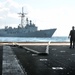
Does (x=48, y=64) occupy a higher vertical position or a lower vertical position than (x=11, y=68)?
lower

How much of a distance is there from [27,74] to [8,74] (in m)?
0.79

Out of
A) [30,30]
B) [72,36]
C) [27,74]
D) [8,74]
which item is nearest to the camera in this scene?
[8,74]

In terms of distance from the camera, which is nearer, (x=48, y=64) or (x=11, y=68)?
(x=11, y=68)

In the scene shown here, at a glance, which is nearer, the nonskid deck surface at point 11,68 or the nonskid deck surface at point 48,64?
the nonskid deck surface at point 11,68

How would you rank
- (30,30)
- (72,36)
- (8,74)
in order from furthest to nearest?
(30,30)
(72,36)
(8,74)

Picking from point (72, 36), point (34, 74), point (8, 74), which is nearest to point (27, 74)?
point (34, 74)

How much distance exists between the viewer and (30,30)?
641ft

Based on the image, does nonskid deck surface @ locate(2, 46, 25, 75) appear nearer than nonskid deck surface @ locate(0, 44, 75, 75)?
Yes

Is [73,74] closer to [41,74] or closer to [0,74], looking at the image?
[41,74]

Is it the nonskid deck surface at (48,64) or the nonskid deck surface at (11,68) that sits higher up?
the nonskid deck surface at (11,68)

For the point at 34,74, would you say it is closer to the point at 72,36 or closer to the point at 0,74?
the point at 0,74

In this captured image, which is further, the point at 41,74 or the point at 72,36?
the point at 72,36

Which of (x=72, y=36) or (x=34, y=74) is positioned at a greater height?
(x=72, y=36)

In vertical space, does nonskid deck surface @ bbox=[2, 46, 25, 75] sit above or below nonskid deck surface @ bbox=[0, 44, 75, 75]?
above
